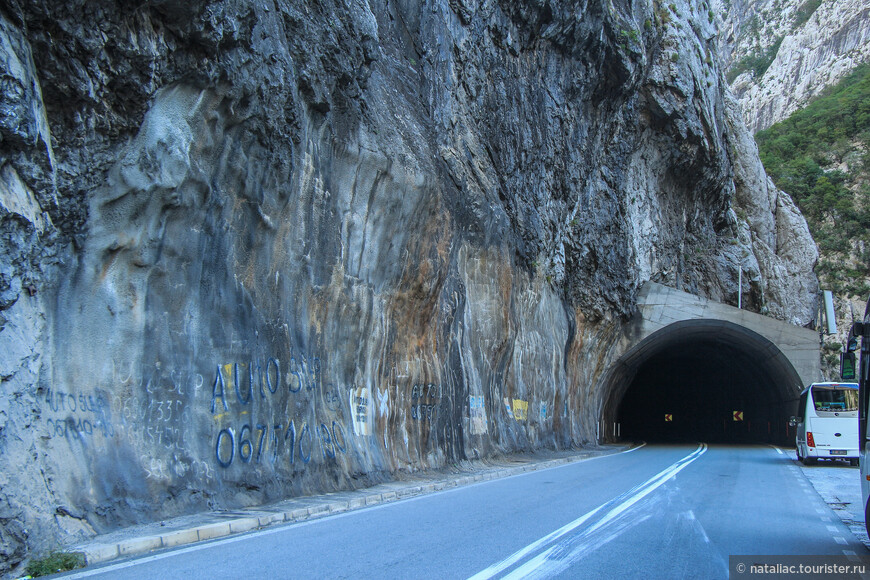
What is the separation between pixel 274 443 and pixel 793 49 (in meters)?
118

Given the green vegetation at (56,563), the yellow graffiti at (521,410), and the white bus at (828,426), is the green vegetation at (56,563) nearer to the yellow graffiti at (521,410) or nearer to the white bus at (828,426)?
the yellow graffiti at (521,410)

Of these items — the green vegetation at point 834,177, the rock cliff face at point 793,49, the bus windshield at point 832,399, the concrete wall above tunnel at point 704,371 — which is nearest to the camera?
the bus windshield at point 832,399

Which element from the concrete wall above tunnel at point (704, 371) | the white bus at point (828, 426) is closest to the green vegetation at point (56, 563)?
the white bus at point (828, 426)

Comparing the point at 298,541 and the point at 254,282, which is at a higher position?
the point at 254,282

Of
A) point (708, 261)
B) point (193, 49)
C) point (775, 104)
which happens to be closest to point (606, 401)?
point (708, 261)

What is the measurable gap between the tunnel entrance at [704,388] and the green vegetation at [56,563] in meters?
31.8

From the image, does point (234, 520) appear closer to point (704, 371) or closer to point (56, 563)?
point (56, 563)

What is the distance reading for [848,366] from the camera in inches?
312

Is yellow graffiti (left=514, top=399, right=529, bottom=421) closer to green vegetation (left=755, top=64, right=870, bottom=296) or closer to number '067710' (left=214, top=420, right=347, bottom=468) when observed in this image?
number '067710' (left=214, top=420, right=347, bottom=468)

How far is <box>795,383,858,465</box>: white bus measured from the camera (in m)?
22.5

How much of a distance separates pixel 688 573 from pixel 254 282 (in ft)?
27.4

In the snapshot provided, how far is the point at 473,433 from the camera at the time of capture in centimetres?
2083

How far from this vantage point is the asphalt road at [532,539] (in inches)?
250

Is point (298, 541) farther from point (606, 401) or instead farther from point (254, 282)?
point (606, 401)
